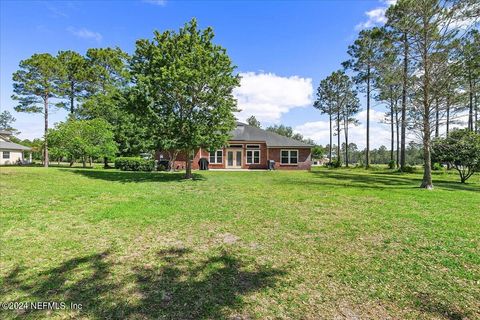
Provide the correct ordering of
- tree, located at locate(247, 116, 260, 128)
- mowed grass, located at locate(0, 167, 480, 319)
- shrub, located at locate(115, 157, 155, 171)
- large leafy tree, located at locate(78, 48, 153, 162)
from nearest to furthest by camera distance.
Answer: mowed grass, located at locate(0, 167, 480, 319)
shrub, located at locate(115, 157, 155, 171)
large leafy tree, located at locate(78, 48, 153, 162)
tree, located at locate(247, 116, 260, 128)

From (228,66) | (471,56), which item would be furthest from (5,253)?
(471,56)

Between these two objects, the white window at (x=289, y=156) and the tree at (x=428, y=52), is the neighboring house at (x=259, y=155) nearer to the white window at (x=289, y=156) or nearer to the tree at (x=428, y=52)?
the white window at (x=289, y=156)

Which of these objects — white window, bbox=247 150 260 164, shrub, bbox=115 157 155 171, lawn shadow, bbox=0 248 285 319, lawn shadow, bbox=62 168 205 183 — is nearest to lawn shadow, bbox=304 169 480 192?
lawn shadow, bbox=62 168 205 183

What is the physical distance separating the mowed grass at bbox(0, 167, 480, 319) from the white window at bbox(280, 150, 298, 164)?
18896 mm

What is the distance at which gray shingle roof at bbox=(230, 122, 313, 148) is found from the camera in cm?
2634

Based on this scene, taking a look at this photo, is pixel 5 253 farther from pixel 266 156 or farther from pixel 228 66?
pixel 266 156

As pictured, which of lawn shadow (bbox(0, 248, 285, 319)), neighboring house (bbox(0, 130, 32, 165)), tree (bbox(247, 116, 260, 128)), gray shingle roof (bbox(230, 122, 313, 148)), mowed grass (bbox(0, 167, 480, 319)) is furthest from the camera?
tree (bbox(247, 116, 260, 128))

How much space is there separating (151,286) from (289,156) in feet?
79.3

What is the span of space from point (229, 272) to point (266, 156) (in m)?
23.1

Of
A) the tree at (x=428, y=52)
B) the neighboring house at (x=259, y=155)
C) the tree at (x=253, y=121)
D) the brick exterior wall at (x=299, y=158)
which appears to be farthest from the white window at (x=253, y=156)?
the tree at (x=253, y=121)

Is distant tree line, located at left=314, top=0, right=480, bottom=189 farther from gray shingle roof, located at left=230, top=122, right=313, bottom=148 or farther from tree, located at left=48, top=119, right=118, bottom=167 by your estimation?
tree, located at left=48, top=119, right=118, bottom=167

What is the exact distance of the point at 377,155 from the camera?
9838 centimetres

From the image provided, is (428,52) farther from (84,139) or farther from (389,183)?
(84,139)

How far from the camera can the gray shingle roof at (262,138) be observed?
26.3 meters
